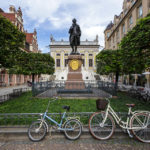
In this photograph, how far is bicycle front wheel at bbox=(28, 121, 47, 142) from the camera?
10.2ft

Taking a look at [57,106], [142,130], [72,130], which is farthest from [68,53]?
[142,130]

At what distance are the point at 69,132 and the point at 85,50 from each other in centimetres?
4854

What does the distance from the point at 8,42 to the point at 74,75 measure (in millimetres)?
5989

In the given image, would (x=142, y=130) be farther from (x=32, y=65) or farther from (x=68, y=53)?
(x=68, y=53)

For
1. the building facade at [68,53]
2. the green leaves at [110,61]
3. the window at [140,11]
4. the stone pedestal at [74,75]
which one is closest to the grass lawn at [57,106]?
the stone pedestal at [74,75]

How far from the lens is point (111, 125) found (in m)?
3.22

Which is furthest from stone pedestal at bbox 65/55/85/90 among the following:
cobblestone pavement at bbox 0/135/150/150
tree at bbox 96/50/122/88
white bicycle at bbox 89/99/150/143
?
cobblestone pavement at bbox 0/135/150/150

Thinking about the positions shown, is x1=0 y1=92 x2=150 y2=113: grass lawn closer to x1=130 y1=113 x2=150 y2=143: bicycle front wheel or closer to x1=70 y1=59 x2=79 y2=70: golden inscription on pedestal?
x1=130 y1=113 x2=150 y2=143: bicycle front wheel

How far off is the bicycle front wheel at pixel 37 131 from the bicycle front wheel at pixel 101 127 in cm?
152

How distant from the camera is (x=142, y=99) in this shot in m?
8.35

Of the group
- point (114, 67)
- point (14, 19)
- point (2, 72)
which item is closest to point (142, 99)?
point (114, 67)

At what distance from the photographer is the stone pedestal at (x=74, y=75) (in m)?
9.62

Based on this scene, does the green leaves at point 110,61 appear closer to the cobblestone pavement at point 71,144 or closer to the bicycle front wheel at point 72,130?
the cobblestone pavement at point 71,144

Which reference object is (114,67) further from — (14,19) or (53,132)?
(14,19)
